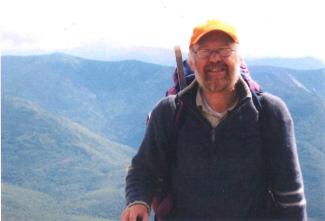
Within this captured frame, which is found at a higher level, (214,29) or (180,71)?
(214,29)

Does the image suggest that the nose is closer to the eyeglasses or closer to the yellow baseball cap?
the eyeglasses

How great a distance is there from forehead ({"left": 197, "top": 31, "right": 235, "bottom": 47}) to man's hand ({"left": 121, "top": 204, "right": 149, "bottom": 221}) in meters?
0.91

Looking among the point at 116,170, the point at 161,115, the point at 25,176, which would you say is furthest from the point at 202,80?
the point at 25,176

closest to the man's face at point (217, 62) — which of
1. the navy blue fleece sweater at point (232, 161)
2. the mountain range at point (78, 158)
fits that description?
the navy blue fleece sweater at point (232, 161)

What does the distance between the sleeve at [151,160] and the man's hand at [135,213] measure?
0.04 m

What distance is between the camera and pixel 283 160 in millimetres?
3145

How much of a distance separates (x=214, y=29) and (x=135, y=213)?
104 centimetres

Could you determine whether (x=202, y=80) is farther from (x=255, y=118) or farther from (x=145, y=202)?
(x=145, y=202)

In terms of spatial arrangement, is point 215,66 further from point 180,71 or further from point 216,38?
point 180,71

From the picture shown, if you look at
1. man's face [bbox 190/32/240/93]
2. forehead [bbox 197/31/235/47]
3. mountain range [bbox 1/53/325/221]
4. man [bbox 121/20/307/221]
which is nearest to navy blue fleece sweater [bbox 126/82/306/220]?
man [bbox 121/20/307/221]

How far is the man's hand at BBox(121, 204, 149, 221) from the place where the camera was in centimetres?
322

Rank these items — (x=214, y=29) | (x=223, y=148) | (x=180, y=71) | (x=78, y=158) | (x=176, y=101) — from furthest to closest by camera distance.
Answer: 1. (x=78, y=158)
2. (x=180, y=71)
3. (x=176, y=101)
4. (x=223, y=148)
5. (x=214, y=29)

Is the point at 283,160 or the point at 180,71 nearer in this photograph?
the point at 283,160

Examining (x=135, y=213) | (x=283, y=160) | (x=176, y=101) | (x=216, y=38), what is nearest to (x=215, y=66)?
(x=216, y=38)
